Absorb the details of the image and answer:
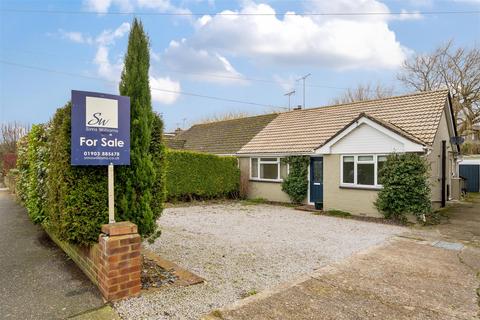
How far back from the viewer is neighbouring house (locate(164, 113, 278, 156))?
18.9 meters

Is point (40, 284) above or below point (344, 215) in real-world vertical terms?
above

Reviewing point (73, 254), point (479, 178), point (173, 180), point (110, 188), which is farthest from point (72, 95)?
point (479, 178)

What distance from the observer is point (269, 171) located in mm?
15430

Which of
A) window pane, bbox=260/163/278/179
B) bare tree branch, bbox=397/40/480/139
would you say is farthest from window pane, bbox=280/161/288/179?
bare tree branch, bbox=397/40/480/139

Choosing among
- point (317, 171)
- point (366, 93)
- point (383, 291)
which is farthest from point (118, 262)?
point (366, 93)

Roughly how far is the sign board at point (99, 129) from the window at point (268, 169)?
1109 cm

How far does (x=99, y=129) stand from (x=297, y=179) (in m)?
10.9

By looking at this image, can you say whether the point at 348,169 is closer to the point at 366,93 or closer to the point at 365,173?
the point at 365,173

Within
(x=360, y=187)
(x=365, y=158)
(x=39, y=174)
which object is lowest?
(x=360, y=187)

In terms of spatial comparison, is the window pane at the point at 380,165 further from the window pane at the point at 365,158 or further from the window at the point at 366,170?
the window pane at the point at 365,158

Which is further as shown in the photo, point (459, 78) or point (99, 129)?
point (459, 78)

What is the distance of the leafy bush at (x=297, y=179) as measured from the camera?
13.6 m

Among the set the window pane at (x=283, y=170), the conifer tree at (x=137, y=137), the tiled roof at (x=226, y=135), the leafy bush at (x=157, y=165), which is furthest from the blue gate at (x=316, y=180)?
the conifer tree at (x=137, y=137)

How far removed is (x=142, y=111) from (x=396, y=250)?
5837mm
